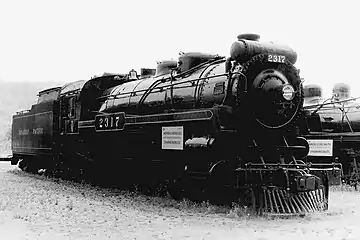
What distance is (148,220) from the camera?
30.2ft

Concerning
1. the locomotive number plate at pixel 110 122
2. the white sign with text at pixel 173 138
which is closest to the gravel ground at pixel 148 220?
the white sign with text at pixel 173 138

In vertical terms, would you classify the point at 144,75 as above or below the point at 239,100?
above

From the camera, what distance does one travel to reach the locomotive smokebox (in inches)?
401

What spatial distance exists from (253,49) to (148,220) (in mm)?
3898

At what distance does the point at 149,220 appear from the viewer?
9203 mm

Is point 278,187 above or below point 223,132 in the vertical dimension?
below

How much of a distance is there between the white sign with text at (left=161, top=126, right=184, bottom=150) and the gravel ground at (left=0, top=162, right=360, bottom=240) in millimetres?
1226

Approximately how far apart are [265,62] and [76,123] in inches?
315

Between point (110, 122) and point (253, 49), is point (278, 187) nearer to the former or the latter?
point (253, 49)

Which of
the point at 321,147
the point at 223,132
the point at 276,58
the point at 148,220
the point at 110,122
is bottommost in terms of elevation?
the point at 148,220

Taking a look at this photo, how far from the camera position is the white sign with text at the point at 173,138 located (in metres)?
11.3

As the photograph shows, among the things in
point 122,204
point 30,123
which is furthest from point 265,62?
point 30,123

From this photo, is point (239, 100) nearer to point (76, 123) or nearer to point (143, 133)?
point (143, 133)

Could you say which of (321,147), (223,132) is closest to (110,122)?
(223,132)
